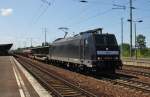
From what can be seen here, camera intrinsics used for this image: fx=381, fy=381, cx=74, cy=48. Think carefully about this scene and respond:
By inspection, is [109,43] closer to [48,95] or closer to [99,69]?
[99,69]

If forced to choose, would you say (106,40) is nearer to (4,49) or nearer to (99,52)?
(99,52)

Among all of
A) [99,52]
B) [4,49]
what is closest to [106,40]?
[99,52]

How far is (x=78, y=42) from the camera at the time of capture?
28562 mm

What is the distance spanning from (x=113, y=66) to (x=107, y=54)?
867mm

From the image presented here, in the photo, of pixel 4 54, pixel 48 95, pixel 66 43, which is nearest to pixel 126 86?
pixel 48 95

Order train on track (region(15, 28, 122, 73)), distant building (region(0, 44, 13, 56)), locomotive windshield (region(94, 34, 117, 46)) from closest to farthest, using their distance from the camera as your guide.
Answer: train on track (region(15, 28, 122, 73))
locomotive windshield (region(94, 34, 117, 46))
distant building (region(0, 44, 13, 56))

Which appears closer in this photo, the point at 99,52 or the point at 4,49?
the point at 99,52

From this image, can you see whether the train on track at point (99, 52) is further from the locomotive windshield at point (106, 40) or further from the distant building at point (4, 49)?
the distant building at point (4, 49)

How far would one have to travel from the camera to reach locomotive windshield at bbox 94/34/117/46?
25281mm

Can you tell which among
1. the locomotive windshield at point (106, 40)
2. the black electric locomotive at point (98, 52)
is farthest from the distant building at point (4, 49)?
the locomotive windshield at point (106, 40)

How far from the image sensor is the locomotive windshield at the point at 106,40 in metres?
25.3

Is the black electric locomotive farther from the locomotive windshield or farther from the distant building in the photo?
the distant building

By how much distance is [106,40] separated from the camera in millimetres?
25422

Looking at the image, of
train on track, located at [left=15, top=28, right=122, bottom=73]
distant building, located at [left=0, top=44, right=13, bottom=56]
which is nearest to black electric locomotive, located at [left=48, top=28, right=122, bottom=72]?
train on track, located at [left=15, top=28, right=122, bottom=73]
